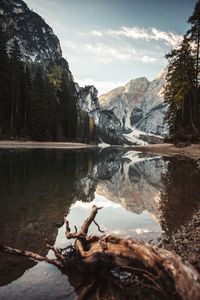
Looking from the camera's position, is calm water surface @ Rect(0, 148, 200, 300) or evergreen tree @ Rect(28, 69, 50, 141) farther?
evergreen tree @ Rect(28, 69, 50, 141)

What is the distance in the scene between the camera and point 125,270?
4.26 meters

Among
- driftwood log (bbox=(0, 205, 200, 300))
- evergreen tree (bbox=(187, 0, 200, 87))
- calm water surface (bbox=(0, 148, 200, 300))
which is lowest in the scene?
calm water surface (bbox=(0, 148, 200, 300))

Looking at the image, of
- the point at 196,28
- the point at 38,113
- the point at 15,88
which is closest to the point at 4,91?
the point at 15,88

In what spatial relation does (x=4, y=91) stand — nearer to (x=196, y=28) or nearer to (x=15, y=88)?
(x=15, y=88)

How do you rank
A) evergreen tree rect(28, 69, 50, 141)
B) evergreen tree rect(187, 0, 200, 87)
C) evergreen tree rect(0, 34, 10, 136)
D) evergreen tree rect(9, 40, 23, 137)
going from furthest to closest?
evergreen tree rect(28, 69, 50, 141) → evergreen tree rect(9, 40, 23, 137) → evergreen tree rect(0, 34, 10, 136) → evergreen tree rect(187, 0, 200, 87)

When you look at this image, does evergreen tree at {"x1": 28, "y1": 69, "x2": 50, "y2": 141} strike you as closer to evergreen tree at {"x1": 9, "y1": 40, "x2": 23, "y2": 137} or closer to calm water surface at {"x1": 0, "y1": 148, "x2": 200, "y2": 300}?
evergreen tree at {"x1": 9, "y1": 40, "x2": 23, "y2": 137}

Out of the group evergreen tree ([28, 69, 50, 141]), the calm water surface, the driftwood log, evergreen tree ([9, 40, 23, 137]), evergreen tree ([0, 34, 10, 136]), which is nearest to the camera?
the driftwood log

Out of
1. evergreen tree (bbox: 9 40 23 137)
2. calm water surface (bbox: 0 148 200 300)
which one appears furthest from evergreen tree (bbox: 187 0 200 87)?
evergreen tree (bbox: 9 40 23 137)

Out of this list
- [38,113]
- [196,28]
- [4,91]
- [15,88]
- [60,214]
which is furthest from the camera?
[38,113]

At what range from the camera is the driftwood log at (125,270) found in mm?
3562

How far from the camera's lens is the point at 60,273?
5.07 meters

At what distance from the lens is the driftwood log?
11.7 ft

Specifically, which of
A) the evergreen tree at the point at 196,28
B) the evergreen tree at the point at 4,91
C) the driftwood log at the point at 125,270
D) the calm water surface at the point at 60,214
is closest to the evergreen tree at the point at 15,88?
the evergreen tree at the point at 4,91

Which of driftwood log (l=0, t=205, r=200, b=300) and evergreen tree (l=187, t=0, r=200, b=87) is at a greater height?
evergreen tree (l=187, t=0, r=200, b=87)
